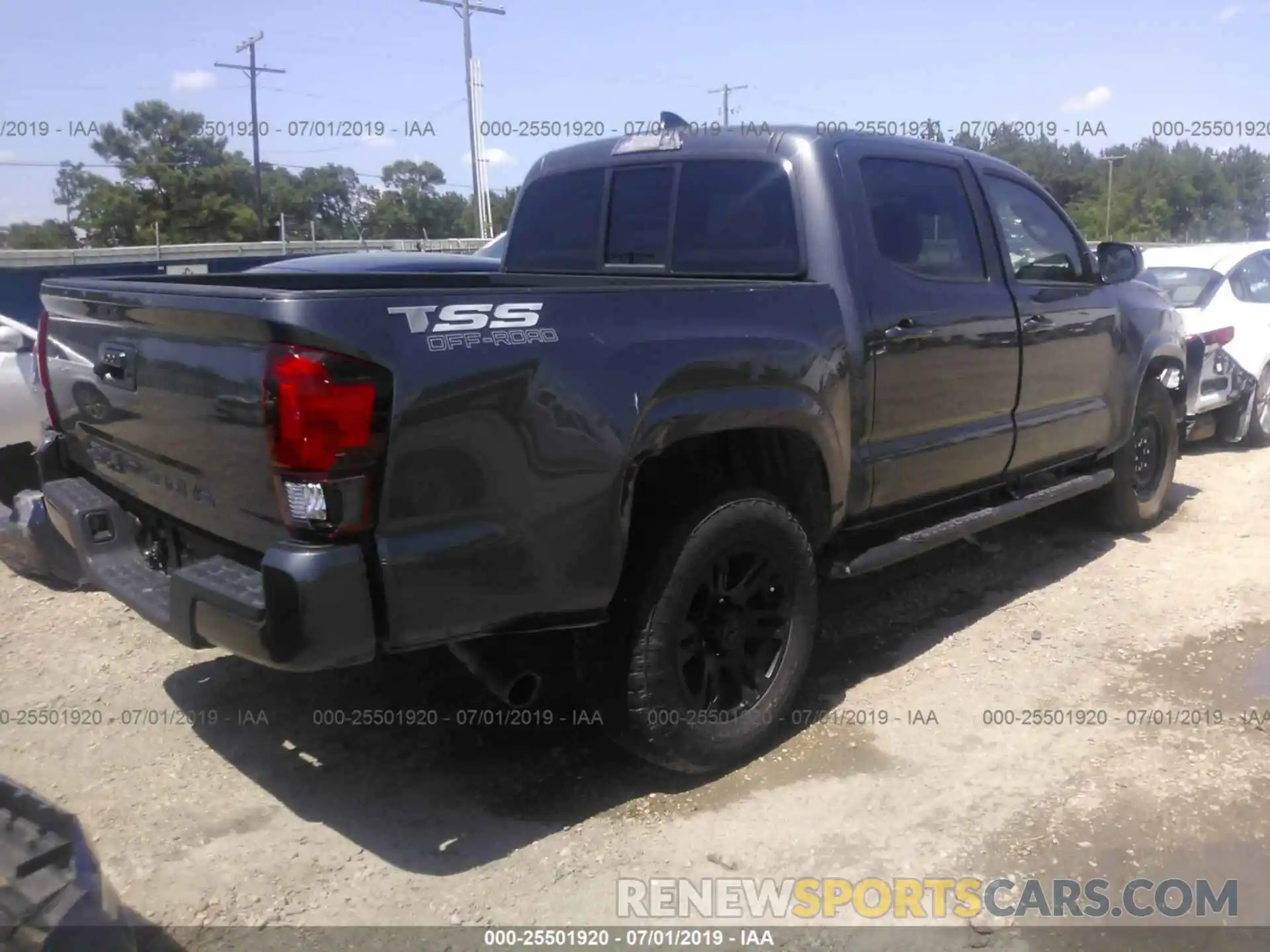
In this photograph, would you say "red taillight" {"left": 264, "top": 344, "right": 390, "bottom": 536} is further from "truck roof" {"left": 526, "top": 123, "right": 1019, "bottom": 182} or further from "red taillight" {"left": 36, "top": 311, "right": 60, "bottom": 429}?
"truck roof" {"left": 526, "top": 123, "right": 1019, "bottom": 182}

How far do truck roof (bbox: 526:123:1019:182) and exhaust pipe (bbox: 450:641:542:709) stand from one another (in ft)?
7.07

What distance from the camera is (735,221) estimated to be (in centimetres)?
421

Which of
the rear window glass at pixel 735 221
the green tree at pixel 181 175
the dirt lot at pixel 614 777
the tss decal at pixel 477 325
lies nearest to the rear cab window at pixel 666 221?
the rear window glass at pixel 735 221

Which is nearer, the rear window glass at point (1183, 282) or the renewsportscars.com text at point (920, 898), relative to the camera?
the renewsportscars.com text at point (920, 898)

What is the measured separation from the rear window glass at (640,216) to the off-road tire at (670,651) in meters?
1.34

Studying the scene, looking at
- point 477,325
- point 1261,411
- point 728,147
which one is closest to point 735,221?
point 728,147

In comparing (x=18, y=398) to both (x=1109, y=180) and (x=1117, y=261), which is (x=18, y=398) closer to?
(x=1117, y=261)

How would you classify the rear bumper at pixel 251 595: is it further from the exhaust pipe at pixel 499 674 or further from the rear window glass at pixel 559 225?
the rear window glass at pixel 559 225

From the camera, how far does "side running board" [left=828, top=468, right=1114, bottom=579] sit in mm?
4086

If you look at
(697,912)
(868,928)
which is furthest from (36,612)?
(868,928)

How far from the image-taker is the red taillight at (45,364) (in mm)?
3779

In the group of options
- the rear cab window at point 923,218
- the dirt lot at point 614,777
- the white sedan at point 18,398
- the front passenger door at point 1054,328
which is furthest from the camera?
the white sedan at point 18,398

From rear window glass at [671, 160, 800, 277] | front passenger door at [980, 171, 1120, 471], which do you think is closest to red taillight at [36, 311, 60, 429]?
rear window glass at [671, 160, 800, 277]

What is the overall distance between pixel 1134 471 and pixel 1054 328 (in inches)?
63.6
